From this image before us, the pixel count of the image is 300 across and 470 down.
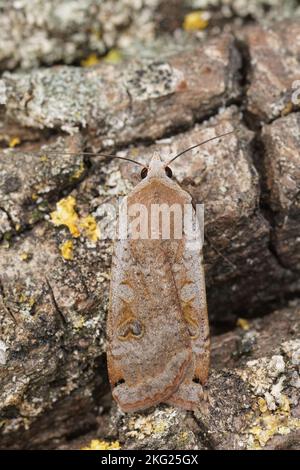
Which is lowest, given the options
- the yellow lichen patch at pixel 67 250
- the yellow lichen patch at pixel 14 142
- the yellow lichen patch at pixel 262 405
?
the yellow lichen patch at pixel 262 405

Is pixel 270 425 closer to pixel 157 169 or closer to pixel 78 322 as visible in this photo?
pixel 78 322

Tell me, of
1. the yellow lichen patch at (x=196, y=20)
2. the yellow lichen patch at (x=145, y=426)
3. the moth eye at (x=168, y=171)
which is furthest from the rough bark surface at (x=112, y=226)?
the yellow lichen patch at (x=196, y=20)

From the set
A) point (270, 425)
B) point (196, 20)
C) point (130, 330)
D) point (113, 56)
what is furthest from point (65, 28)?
point (270, 425)

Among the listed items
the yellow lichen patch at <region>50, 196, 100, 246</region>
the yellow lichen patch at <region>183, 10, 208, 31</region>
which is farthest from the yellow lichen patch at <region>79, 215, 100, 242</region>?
the yellow lichen patch at <region>183, 10, 208, 31</region>

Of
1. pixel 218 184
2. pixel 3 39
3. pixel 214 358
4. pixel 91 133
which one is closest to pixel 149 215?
pixel 218 184

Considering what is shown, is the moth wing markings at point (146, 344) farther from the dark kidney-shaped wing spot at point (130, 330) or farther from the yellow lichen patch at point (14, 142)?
the yellow lichen patch at point (14, 142)
